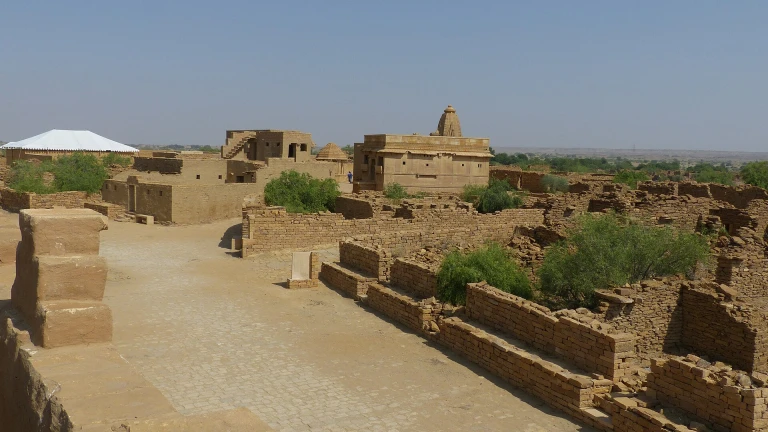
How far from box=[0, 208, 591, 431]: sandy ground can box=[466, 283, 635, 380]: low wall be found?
2.46 ft

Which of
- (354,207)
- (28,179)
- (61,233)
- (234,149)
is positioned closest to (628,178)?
(354,207)

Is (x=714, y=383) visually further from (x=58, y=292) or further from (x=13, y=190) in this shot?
(x=13, y=190)

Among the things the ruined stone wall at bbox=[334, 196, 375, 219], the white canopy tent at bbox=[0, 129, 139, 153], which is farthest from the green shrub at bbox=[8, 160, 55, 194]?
the white canopy tent at bbox=[0, 129, 139, 153]

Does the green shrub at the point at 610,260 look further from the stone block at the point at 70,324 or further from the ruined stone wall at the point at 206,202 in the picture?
the ruined stone wall at the point at 206,202

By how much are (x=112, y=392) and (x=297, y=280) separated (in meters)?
7.77

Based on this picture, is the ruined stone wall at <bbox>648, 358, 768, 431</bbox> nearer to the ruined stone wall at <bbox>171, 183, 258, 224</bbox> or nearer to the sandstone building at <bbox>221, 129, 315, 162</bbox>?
the ruined stone wall at <bbox>171, 183, 258, 224</bbox>

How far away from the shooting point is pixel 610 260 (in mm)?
11180

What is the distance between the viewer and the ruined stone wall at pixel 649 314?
9555 millimetres

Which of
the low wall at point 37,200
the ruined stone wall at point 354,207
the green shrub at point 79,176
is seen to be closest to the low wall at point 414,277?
the ruined stone wall at point 354,207

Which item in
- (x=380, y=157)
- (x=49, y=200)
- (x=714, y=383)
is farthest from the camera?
(x=380, y=157)

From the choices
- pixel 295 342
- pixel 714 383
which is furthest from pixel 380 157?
pixel 714 383

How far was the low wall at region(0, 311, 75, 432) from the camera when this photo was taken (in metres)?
4.86

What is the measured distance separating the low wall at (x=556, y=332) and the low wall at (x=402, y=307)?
58 centimetres

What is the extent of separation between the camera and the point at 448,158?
24.6 meters
